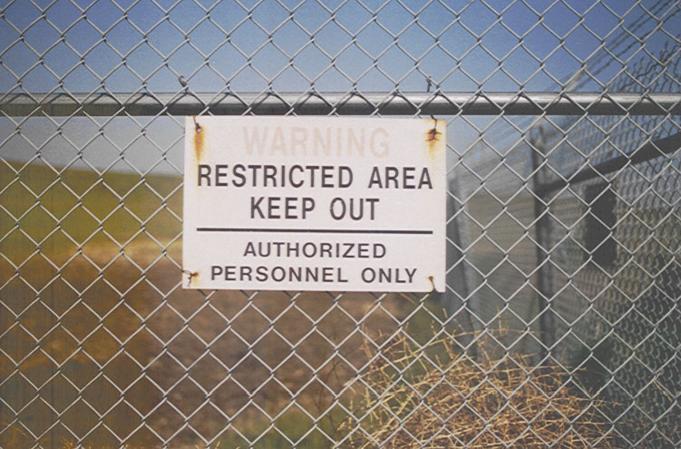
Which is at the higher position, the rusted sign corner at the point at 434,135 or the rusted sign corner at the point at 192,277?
the rusted sign corner at the point at 434,135

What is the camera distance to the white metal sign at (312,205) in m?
1.57

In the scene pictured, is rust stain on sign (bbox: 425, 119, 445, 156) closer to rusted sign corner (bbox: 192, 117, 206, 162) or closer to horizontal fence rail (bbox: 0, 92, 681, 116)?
horizontal fence rail (bbox: 0, 92, 681, 116)

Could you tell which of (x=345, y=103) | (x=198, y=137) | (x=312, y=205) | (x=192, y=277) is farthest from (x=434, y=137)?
(x=192, y=277)

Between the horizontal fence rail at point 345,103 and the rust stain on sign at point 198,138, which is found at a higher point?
the horizontal fence rail at point 345,103

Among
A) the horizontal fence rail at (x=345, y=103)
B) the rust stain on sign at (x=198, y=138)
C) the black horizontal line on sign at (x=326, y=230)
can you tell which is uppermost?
the horizontal fence rail at (x=345, y=103)

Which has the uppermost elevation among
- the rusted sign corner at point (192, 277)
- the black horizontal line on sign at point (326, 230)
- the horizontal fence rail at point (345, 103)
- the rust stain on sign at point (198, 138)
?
the horizontal fence rail at point (345, 103)

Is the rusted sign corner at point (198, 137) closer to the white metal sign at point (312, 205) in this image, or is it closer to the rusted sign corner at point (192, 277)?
the white metal sign at point (312, 205)

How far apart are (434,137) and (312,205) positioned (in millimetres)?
418

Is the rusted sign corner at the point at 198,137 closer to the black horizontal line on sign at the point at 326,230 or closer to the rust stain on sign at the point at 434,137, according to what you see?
the black horizontal line on sign at the point at 326,230

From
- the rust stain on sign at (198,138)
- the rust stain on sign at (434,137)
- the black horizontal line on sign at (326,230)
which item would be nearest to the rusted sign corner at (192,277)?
the black horizontal line on sign at (326,230)

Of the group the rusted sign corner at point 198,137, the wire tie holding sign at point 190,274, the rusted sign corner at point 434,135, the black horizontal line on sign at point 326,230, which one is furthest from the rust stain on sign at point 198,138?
the rusted sign corner at point 434,135

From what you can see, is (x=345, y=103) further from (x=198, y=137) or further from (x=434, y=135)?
(x=198, y=137)

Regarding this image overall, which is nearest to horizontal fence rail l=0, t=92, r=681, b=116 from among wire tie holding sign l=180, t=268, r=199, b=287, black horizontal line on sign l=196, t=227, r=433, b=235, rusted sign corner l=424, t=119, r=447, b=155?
rusted sign corner l=424, t=119, r=447, b=155

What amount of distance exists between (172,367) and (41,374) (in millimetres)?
568
